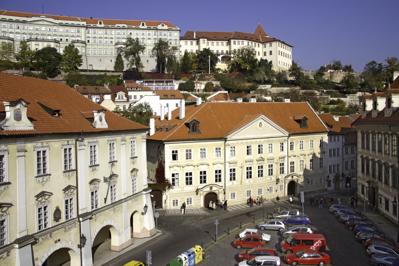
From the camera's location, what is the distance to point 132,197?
35.0m

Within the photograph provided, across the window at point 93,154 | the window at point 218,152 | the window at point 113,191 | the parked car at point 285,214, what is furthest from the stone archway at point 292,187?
the window at point 93,154

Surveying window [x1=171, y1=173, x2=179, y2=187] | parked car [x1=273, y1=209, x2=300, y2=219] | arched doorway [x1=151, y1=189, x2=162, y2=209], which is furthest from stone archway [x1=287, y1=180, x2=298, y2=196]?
arched doorway [x1=151, y1=189, x2=162, y2=209]

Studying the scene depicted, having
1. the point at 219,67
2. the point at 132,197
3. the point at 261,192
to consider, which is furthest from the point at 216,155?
the point at 219,67

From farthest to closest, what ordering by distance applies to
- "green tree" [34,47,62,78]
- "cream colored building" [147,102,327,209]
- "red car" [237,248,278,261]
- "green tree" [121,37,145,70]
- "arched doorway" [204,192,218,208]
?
"green tree" [121,37,145,70]
"green tree" [34,47,62,78]
"arched doorway" [204,192,218,208]
"cream colored building" [147,102,327,209]
"red car" [237,248,278,261]

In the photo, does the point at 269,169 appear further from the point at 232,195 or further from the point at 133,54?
the point at 133,54

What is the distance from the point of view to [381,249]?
30.5m

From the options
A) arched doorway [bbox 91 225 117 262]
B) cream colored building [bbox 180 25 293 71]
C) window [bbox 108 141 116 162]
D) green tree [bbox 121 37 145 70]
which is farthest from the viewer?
cream colored building [bbox 180 25 293 71]

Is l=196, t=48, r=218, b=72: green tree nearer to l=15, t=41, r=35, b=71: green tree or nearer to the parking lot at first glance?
l=15, t=41, r=35, b=71: green tree

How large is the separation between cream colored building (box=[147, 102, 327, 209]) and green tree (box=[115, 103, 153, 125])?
45.1 ft

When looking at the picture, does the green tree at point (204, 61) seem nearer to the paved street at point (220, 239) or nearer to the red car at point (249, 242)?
the paved street at point (220, 239)

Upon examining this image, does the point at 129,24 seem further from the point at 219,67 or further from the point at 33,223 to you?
the point at 33,223

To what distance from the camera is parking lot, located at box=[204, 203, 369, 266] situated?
30672 millimetres

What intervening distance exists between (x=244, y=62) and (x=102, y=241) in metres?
105

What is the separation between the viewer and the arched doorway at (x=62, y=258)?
90.8 ft
